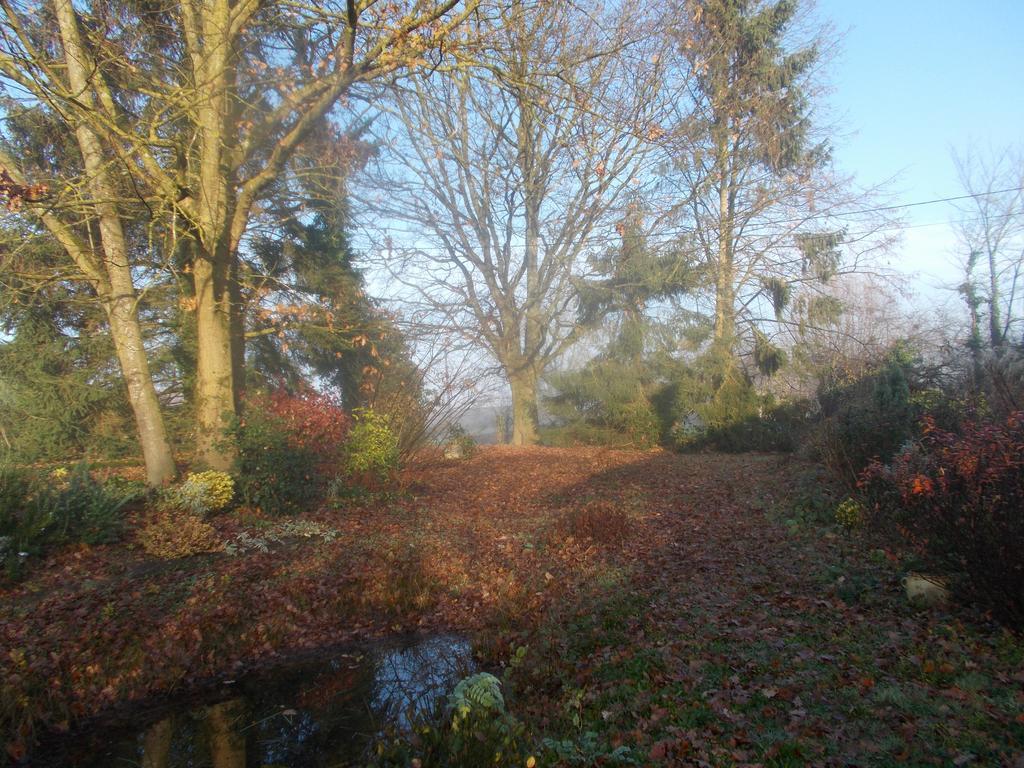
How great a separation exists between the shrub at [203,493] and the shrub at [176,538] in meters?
0.71

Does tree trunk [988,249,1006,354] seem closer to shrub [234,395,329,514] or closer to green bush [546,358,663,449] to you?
green bush [546,358,663,449]

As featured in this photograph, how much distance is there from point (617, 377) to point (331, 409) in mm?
13907

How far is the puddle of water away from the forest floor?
0.36 meters

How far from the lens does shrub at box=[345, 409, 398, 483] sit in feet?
37.8

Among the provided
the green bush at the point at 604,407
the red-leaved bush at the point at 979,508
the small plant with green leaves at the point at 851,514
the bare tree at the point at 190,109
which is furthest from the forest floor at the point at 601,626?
the green bush at the point at 604,407

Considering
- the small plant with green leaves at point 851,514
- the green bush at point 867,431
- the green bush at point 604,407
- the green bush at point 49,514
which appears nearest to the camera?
the green bush at point 49,514

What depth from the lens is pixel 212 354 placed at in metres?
11.5

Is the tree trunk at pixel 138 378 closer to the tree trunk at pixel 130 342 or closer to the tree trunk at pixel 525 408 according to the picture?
the tree trunk at pixel 130 342

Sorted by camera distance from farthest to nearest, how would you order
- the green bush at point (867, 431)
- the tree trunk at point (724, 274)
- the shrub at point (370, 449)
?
the tree trunk at point (724, 274) < the shrub at point (370, 449) < the green bush at point (867, 431)

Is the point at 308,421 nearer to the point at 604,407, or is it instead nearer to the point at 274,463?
the point at 274,463

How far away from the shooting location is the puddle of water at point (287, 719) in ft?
15.6

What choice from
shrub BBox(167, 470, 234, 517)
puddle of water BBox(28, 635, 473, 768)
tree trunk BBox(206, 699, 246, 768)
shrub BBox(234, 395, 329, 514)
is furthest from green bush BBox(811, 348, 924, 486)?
shrub BBox(167, 470, 234, 517)

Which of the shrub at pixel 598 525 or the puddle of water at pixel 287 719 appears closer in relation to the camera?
the puddle of water at pixel 287 719

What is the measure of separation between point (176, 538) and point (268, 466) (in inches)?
85.8
